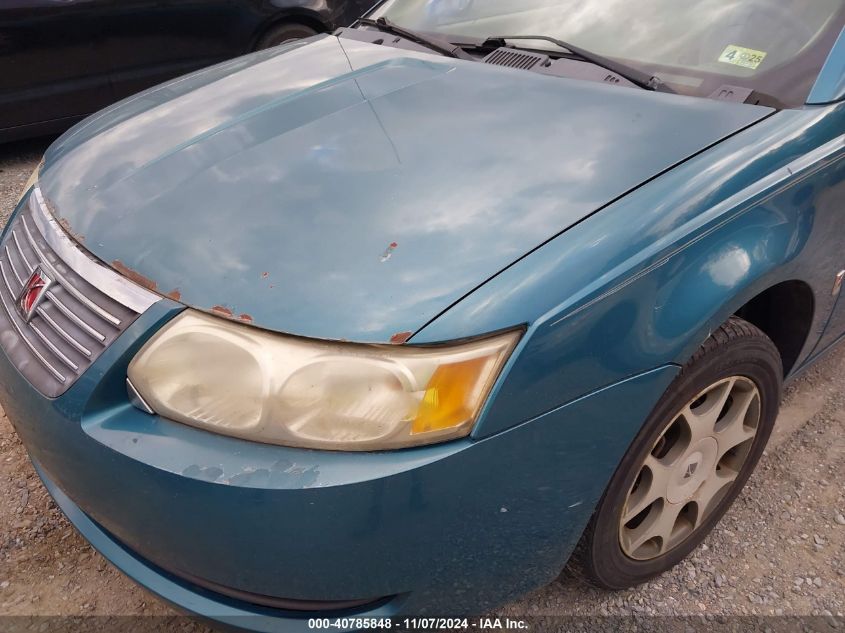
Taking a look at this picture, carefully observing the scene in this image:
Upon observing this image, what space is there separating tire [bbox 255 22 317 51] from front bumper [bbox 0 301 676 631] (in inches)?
153

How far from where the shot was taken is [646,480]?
5.34ft

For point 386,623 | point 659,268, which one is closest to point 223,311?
point 386,623

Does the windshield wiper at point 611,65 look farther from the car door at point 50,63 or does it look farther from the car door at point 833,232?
the car door at point 50,63

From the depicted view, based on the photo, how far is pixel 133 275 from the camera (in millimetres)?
1438

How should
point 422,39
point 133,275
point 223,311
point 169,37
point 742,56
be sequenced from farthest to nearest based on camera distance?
1. point 169,37
2. point 422,39
3. point 742,56
4. point 133,275
5. point 223,311

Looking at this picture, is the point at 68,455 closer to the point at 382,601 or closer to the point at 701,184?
the point at 382,601

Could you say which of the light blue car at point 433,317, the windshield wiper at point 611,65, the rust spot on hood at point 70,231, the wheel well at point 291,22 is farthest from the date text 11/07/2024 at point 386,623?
the wheel well at point 291,22

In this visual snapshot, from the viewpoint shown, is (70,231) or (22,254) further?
(22,254)

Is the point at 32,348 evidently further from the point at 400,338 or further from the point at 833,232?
the point at 833,232

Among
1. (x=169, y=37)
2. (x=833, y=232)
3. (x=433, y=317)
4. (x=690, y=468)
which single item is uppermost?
(x=433, y=317)

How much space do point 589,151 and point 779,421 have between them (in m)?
1.40

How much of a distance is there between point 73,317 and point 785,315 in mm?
1752

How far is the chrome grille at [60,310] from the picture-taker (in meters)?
1.41

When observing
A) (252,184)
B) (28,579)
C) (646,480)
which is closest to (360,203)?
Answer: (252,184)
